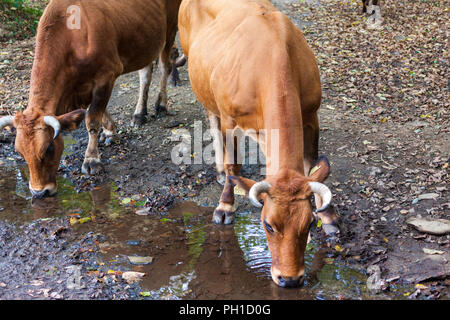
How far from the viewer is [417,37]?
11.3 metres

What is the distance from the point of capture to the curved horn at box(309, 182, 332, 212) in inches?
161

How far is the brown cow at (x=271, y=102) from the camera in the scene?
4.30 m

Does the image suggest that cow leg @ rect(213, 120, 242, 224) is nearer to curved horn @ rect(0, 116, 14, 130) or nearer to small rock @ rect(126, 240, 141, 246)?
small rock @ rect(126, 240, 141, 246)

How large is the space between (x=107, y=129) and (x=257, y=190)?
463cm

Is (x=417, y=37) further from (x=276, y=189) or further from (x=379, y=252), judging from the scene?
(x=276, y=189)

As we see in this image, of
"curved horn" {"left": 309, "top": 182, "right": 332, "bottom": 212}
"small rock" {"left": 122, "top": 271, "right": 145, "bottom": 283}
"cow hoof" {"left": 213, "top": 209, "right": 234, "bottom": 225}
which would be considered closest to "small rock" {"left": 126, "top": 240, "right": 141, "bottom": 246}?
"small rock" {"left": 122, "top": 271, "right": 145, "bottom": 283}

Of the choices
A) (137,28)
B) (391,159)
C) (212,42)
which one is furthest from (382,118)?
(137,28)

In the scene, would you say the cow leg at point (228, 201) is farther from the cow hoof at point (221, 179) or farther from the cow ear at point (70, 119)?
the cow ear at point (70, 119)

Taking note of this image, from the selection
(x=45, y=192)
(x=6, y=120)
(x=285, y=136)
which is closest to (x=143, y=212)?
(x=45, y=192)

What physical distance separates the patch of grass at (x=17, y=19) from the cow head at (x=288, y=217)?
1012 cm

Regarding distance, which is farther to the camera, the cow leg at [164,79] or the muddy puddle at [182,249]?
the cow leg at [164,79]

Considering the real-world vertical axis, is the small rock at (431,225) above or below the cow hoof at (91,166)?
above

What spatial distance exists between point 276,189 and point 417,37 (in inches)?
331

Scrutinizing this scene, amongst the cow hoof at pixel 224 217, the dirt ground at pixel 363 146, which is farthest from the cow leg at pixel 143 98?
the cow hoof at pixel 224 217
